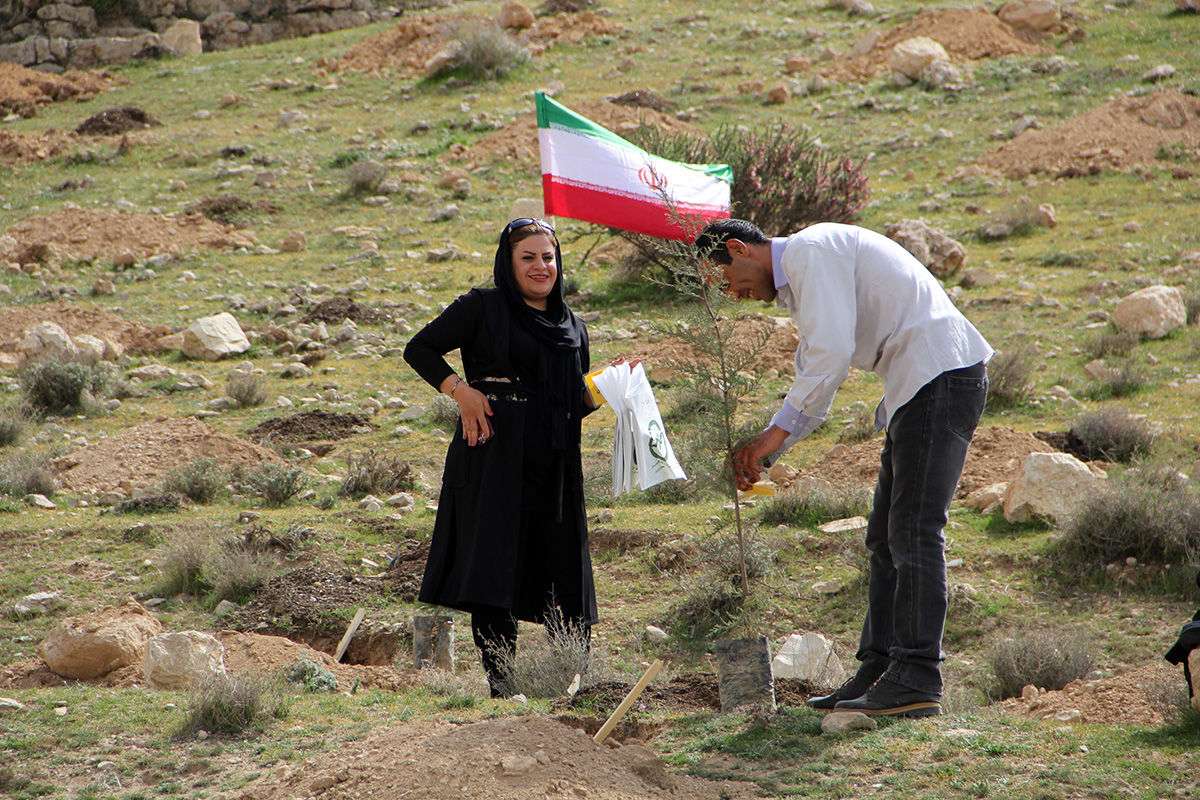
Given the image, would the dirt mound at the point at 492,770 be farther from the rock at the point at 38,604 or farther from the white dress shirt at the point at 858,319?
the rock at the point at 38,604

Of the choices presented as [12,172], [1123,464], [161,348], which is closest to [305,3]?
[12,172]

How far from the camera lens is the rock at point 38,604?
5.64 meters

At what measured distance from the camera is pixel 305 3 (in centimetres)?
2481

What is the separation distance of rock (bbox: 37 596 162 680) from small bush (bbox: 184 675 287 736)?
1.01 metres

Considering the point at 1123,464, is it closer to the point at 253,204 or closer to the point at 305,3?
the point at 253,204

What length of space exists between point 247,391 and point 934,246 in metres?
7.14

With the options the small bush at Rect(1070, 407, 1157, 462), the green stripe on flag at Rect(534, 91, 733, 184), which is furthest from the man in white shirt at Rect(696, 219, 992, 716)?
the small bush at Rect(1070, 407, 1157, 462)

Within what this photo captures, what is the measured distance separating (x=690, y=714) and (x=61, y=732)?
2238 mm

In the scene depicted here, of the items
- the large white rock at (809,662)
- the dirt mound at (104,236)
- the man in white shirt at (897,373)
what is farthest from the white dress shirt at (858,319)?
the dirt mound at (104,236)

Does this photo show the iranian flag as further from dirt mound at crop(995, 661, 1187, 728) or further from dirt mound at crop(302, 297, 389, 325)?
dirt mound at crop(302, 297, 389, 325)

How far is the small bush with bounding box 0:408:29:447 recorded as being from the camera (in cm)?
840

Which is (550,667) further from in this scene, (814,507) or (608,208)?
(814,507)

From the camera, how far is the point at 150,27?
2405cm

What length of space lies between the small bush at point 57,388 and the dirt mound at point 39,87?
1335 centimetres
